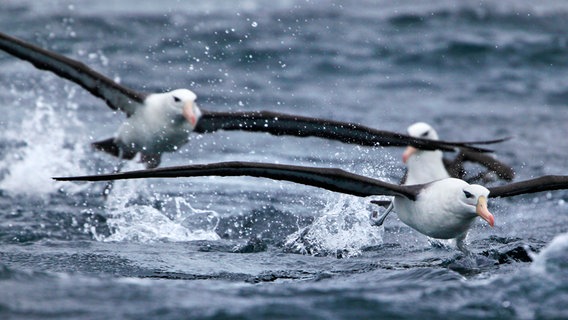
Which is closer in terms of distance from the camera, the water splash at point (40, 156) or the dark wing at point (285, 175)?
the dark wing at point (285, 175)

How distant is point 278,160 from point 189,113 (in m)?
3.11

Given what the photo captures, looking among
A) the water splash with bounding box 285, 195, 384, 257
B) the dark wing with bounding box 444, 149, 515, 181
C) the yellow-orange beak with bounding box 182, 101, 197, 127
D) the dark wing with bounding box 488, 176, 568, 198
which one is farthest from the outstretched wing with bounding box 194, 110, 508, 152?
the dark wing with bounding box 444, 149, 515, 181

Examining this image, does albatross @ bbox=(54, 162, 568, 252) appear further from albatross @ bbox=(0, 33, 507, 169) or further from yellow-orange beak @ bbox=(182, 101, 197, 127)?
yellow-orange beak @ bbox=(182, 101, 197, 127)

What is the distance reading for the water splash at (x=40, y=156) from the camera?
1225 centimetres

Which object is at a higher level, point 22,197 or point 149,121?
point 149,121

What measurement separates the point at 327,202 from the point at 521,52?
10829 millimetres

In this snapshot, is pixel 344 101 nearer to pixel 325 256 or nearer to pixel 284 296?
pixel 325 256

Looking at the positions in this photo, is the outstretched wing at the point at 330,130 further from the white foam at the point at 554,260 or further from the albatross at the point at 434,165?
the white foam at the point at 554,260

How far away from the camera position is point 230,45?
20.6 meters

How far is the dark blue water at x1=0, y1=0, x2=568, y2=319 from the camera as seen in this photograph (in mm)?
7863

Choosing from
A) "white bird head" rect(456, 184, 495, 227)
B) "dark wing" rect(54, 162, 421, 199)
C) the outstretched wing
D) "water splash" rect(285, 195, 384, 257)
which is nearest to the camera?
"dark wing" rect(54, 162, 421, 199)

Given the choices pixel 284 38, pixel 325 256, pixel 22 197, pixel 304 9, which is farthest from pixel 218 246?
pixel 304 9

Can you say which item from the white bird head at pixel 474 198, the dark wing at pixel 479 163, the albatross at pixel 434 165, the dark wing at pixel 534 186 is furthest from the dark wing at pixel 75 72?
the dark wing at pixel 534 186

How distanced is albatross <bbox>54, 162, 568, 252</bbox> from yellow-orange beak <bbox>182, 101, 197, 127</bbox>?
251 cm
